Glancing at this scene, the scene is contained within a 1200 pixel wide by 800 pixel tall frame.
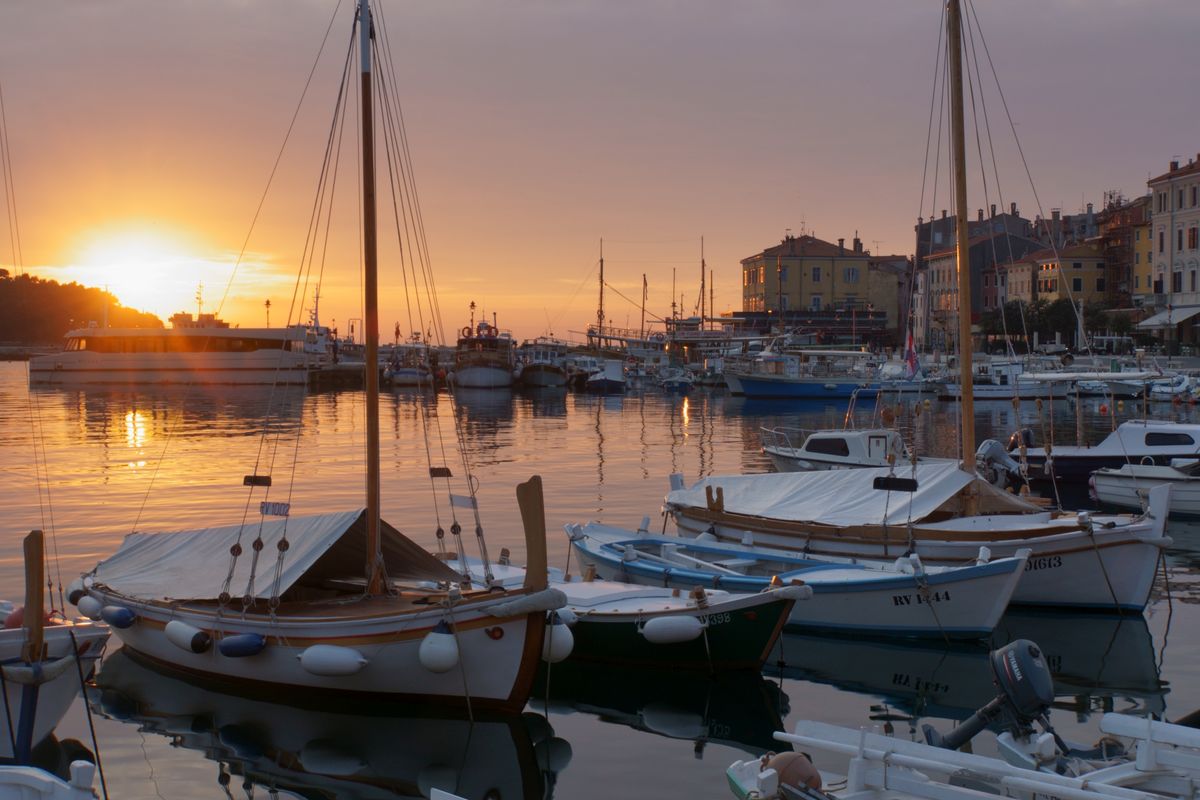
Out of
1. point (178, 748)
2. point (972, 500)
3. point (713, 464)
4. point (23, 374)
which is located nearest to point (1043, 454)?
point (713, 464)

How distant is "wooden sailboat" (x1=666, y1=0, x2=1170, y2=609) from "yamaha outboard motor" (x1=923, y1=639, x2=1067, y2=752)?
27.0 ft

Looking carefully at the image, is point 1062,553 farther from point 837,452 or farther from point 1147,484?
→ point 837,452

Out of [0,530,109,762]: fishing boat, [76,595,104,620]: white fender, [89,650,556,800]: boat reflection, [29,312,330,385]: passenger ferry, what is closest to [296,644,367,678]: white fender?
[89,650,556,800]: boat reflection

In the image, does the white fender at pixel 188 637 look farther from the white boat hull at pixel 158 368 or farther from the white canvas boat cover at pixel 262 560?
the white boat hull at pixel 158 368

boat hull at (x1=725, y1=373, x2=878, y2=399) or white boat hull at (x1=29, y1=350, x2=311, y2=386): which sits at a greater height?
white boat hull at (x1=29, y1=350, x2=311, y2=386)

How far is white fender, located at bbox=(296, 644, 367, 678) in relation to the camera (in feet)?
43.6

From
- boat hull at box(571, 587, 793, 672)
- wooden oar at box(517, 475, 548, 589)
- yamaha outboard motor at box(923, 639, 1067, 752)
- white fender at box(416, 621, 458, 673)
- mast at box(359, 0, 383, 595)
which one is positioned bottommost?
boat hull at box(571, 587, 793, 672)

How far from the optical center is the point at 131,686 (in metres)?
15.5

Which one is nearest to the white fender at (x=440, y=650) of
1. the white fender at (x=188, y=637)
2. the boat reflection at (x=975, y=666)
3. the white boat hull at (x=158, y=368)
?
the white fender at (x=188, y=637)

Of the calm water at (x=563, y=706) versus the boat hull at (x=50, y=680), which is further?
the calm water at (x=563, y=706)

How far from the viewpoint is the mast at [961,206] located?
2161 centimetres

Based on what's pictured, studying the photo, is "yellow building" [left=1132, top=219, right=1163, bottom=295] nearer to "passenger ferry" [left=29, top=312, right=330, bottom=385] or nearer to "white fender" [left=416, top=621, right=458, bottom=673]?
"passenger ferry" [left=29, top=312, right=330, bottom=385]

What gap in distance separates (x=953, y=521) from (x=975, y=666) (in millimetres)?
4072

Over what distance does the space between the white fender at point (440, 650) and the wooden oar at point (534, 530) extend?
3.50 feet
